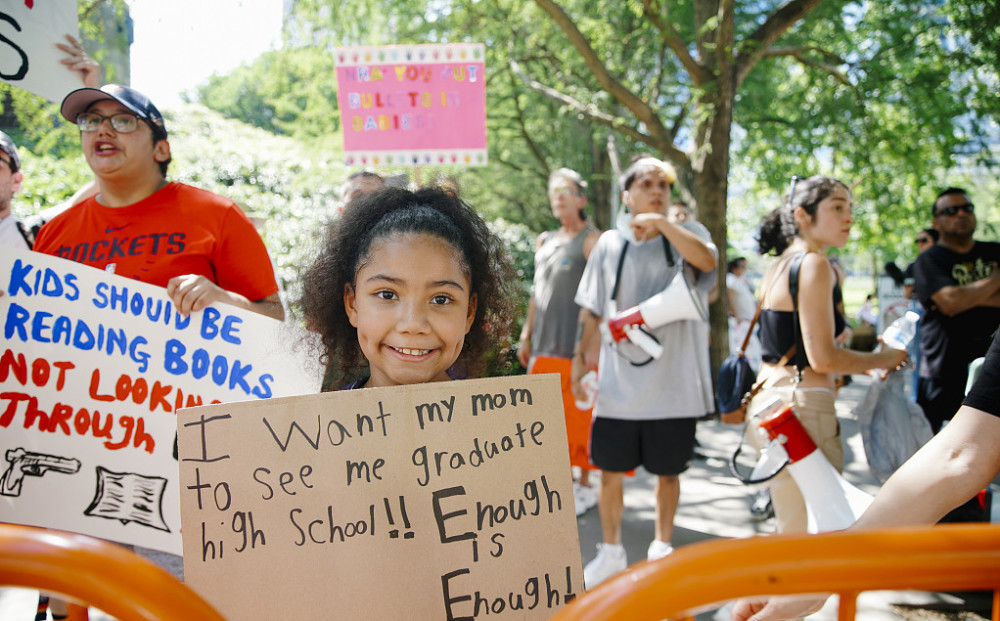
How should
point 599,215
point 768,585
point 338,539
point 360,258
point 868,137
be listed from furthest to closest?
1. point 599,215
2. point 868,137
3. point 360,258
4. point 338,539
5. point 768,585

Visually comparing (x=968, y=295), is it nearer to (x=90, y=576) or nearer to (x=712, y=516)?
(x=712, y=516)

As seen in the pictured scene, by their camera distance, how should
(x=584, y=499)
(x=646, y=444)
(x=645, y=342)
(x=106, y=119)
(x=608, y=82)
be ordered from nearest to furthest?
(x=106, y=119) < (x=645, y=342) < (x=646, y=444) < (x=584, y=499) < (x=608, y=82)

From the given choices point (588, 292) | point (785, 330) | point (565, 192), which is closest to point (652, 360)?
point (588, 292)

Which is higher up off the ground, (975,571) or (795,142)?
(795,142)

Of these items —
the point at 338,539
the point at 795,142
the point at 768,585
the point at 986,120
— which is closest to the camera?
the point at 768,585

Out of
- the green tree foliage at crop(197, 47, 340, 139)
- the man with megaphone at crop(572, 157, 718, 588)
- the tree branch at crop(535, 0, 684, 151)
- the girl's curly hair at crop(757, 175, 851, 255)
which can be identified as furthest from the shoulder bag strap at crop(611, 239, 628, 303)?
the green tree foliage at crop(197, 47, 340, 139)

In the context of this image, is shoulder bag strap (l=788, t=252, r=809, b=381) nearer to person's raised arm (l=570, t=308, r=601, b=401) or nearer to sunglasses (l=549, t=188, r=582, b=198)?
person's raised arm (l=570, t=308, r=601, b=401)

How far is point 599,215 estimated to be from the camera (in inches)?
589

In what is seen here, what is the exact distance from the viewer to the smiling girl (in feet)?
8.63

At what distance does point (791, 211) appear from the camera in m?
2.96

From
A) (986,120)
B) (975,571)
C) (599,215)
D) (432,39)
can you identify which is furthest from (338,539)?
(599,215)

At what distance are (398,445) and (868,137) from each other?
304 inches

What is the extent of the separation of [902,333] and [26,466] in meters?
3.39

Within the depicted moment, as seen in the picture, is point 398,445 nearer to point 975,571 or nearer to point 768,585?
point 768,585
